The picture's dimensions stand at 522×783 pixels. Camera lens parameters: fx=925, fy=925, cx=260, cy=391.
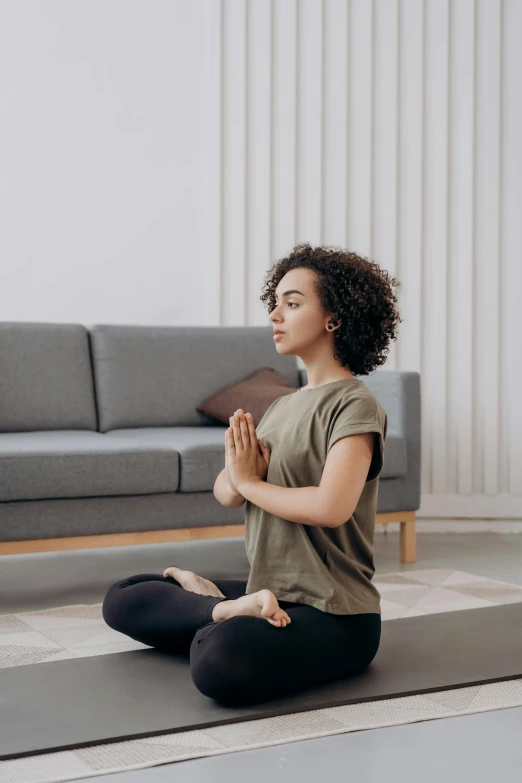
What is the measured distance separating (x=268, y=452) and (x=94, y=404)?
1.65 metres

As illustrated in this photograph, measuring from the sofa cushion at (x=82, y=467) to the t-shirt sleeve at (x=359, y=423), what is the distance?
1.10 m

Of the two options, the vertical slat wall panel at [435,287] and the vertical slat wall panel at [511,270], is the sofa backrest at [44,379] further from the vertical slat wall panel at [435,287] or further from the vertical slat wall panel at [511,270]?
the vertical slat wall panel at [511,270]

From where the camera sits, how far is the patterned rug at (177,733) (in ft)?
4.80

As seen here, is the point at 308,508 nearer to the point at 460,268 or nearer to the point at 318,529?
the point at 318,529

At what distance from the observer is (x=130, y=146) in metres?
4.05

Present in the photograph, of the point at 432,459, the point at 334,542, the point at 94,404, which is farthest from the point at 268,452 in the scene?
the point at 432,459

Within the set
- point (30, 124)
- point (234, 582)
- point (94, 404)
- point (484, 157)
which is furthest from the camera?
point (484, 157)

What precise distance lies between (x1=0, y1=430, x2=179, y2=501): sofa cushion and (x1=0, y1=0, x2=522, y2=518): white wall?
1.32 meters

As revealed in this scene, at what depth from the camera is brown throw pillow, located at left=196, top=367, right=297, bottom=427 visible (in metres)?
3.30

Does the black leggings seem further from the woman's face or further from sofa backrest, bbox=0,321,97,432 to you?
sofa backrest, bbox=0,321,97,432

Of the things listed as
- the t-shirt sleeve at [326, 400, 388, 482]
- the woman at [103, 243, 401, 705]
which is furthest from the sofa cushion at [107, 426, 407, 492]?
the t-shirt sleeve at [326, 400, 388, 482]

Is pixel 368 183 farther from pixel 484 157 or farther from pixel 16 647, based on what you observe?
pixel 16 647

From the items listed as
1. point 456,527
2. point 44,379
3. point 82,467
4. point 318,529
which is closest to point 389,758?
point 318,529

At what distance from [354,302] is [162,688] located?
838 millimetres
